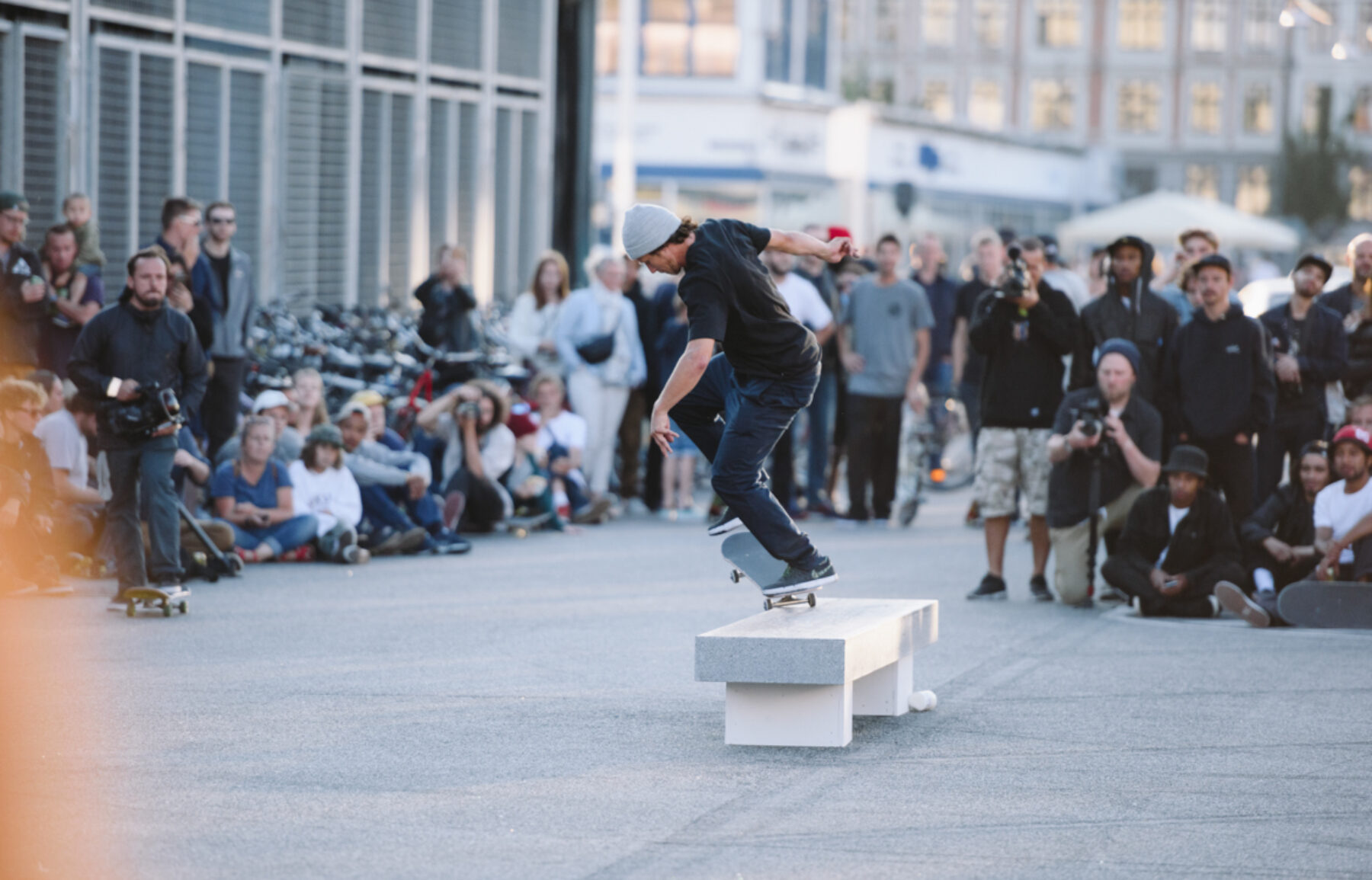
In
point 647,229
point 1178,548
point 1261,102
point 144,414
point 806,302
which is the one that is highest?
point 1261,102

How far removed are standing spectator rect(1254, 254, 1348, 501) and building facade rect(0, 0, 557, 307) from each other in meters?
8.68

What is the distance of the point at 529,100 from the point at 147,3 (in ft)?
23.6

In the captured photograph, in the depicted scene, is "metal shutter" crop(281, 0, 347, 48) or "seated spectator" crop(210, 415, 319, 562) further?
"metal shutter" crop(281, 0, 347, 48)

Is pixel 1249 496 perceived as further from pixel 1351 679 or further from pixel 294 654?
pixel 294 654

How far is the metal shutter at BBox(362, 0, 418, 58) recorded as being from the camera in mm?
20219

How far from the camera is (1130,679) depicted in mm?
9430

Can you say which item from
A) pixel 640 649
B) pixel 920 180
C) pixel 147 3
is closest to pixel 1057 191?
pixel 920 180

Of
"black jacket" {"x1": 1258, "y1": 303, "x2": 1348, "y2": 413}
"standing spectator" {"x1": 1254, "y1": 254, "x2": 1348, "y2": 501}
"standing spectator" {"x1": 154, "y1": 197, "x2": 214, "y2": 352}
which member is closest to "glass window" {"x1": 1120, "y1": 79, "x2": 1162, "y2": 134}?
"standing spectator" {"x1": 1254, "y1": 254, "x2": 1348, "y2": 501}

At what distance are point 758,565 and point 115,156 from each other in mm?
9445

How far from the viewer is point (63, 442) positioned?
40.1 feet

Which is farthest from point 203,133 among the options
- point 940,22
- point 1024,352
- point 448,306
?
point 940,22

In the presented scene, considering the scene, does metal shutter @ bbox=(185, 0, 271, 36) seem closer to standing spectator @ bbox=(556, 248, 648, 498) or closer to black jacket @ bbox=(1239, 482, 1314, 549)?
standing spectator @ bbox=(556, 248, 648, 498)

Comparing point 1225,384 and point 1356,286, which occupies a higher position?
point 1356,286

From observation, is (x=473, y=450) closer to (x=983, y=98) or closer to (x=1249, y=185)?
(x=983, y=98)
